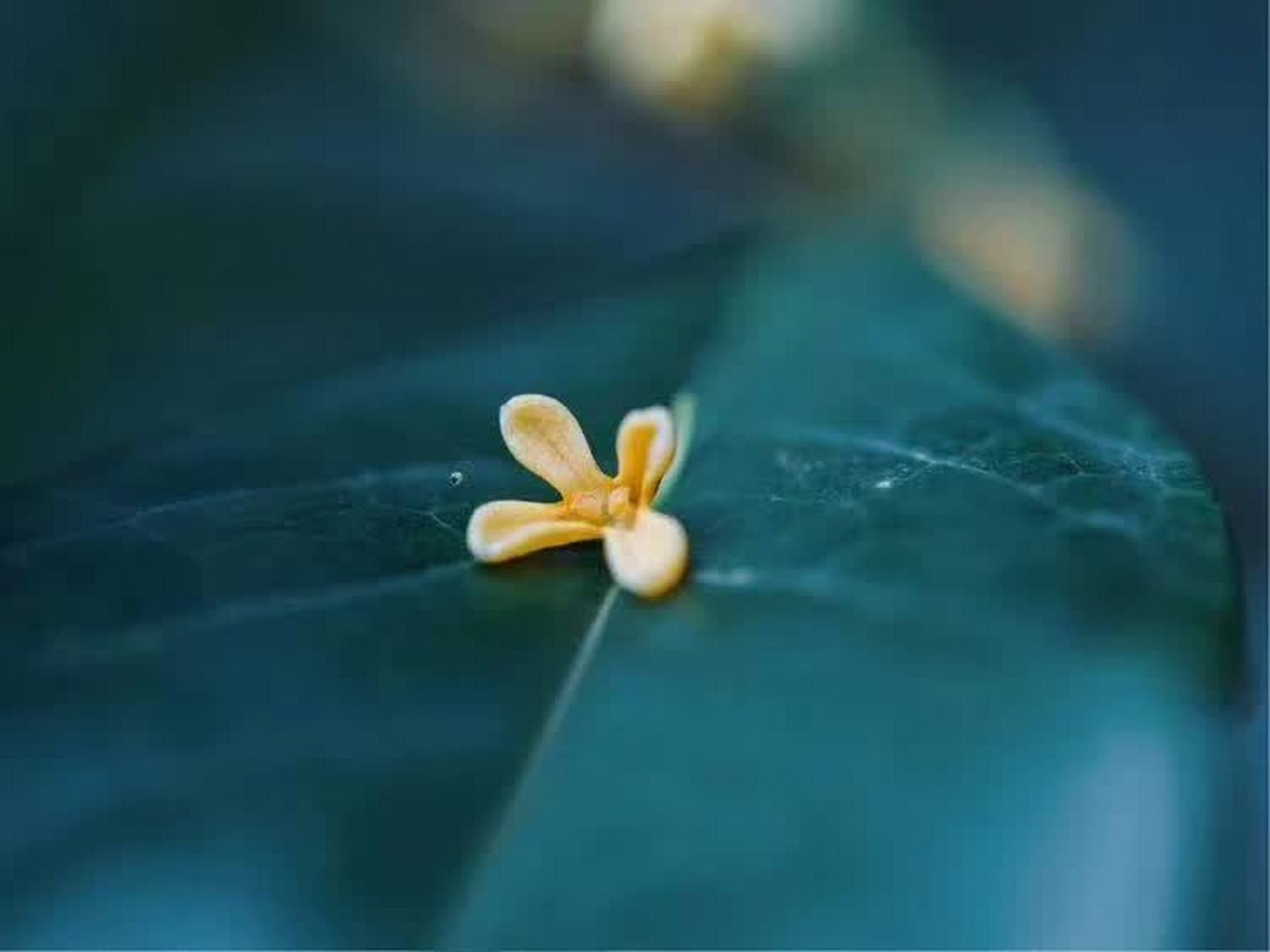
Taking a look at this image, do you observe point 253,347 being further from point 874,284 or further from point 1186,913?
point 1186,913

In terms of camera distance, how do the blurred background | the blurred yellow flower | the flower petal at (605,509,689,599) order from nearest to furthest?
the flower petal at (605,509,689,599) → the blurred background → the blurred yellow flower

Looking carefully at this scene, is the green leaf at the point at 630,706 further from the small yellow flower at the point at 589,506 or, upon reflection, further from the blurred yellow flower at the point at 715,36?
the blurred yellow flower at the point at 715,36

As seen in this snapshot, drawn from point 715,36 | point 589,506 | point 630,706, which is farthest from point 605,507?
point 715,36

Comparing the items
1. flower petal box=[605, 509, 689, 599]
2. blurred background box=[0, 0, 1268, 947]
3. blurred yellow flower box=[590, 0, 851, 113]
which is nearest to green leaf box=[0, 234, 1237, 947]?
flower petal box=[605, 509, 689, 599]

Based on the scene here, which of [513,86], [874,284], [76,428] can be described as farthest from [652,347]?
[513,86]

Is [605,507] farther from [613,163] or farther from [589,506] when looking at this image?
[613,163]

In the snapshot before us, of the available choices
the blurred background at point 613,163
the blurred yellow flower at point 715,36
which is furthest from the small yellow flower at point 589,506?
the blurred yellow flower at point 715,36

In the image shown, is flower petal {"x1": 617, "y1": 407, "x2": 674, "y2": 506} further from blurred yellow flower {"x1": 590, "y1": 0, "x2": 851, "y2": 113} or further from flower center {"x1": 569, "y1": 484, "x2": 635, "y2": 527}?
blurred yellow flower {"x1": 590, "y1": 0, "x2": 851, "y2": 113}
